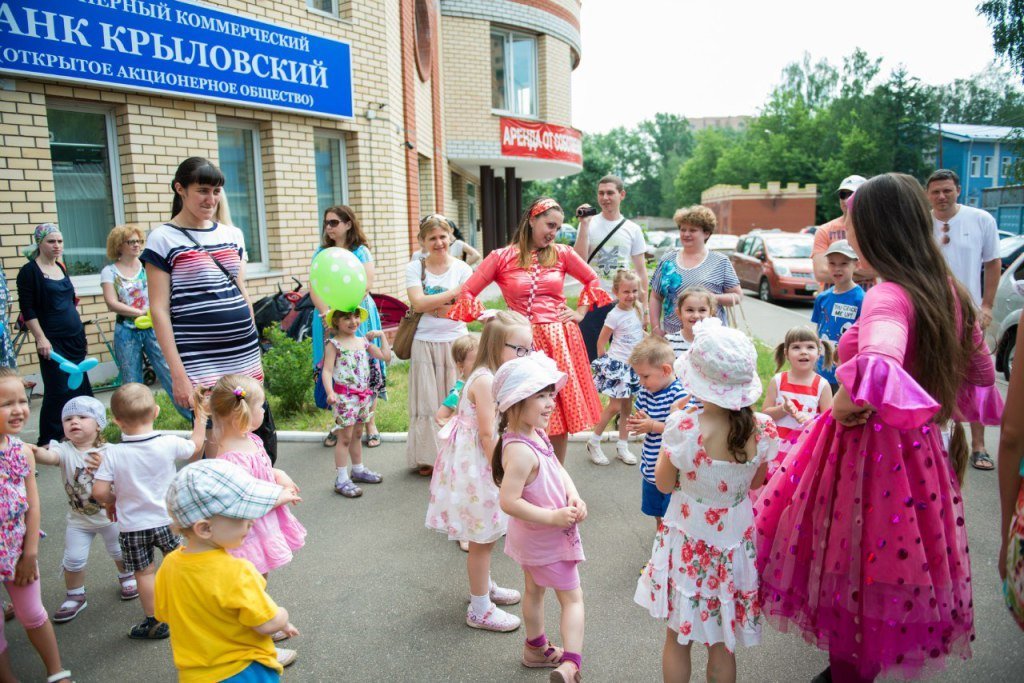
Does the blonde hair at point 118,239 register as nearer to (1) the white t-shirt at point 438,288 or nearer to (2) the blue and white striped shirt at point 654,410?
(1) the white t-shirt at point 438,288

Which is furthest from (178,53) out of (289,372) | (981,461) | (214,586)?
(981,461)

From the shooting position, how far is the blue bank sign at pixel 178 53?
669cm

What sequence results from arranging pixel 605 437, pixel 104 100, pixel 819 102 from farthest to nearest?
pixel 819 102
pixel 104 100
pixel 605 437

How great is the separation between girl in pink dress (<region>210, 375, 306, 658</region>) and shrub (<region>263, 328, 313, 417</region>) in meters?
3.60

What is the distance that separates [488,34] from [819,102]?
6244 cm

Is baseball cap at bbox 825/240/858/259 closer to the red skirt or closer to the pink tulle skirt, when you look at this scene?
the red skirt

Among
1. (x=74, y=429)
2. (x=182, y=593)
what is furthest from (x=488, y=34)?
(x=182, y=593)

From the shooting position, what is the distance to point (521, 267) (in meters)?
4.36

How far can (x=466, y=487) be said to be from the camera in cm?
340

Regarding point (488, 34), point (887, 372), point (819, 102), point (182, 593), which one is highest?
point (819, 102)

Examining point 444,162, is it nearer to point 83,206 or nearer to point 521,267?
point 83,206

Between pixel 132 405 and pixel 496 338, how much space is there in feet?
5.36

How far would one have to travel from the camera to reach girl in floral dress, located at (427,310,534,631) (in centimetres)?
327

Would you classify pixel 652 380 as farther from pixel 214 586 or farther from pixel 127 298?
pixel 127 298
